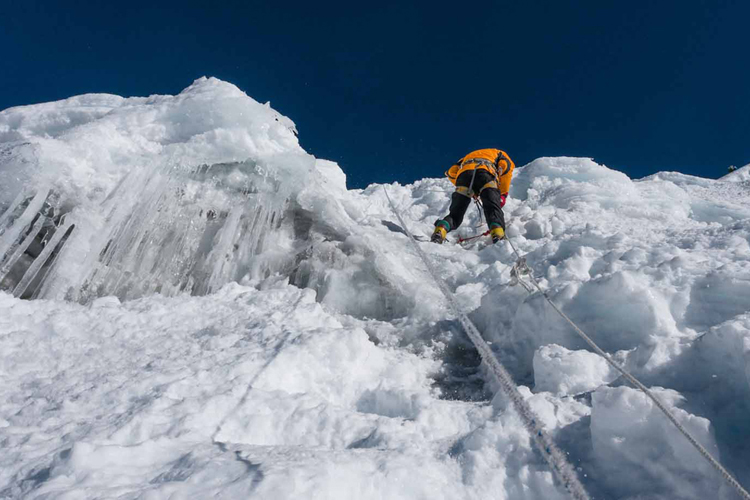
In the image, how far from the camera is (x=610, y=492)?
1707 mm

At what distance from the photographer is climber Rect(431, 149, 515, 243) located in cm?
529

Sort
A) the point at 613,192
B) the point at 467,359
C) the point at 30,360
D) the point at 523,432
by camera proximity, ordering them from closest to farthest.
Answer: the point at 523,432 < the point at 30,360 < the point at 467,359 < the point at 613,192

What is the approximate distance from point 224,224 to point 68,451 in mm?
3931

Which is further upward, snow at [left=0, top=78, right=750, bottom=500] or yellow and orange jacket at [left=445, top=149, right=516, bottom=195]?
yellow and orange jacket at [left=445, top=149, right=516, bottom=195]

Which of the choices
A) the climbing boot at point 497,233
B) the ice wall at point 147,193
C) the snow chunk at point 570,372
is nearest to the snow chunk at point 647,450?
the snow chunk at point 570,372

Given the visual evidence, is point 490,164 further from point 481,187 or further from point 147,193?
point 147,193

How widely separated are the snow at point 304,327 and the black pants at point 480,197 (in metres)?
0.51

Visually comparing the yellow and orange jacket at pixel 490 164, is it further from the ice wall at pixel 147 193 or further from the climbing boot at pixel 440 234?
the ice wall at pixel 147 193

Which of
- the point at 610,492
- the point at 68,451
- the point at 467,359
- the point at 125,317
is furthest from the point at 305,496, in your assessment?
the point at 125,317

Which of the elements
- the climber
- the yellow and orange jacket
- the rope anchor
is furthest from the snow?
the yellow and orange jacket

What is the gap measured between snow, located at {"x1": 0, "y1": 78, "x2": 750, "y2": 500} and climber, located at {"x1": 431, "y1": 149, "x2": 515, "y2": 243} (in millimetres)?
463

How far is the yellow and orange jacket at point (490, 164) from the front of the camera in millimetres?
5840

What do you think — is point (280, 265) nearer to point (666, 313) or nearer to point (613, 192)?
point (666, 313)

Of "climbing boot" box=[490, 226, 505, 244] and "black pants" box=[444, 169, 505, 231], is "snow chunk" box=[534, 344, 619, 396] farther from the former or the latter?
"black pants" box=[444, 169, 505, 231]
